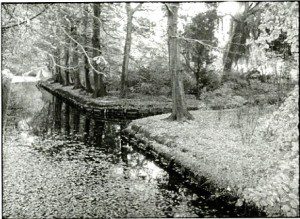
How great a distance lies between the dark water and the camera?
688 cm

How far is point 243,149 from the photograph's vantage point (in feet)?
29.1

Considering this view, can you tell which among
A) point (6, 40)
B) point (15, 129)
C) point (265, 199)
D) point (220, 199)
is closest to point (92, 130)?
point (15, 129)

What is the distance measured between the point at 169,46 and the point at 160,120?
2.66 metres

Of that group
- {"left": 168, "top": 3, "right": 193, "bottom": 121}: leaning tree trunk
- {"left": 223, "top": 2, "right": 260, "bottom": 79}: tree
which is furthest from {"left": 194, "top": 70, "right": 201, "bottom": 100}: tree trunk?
{"left": 223, "top": 2, "right": 260, "bottom": 79}: tree

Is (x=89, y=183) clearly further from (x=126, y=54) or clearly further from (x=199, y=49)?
(x=199, y=49)

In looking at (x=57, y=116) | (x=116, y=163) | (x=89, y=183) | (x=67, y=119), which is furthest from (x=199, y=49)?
(x=89, y=183)

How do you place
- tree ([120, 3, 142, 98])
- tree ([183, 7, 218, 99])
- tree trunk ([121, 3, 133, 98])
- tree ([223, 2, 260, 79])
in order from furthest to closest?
tree ([183, 7, 218, 99]) → tree ([223, 2, 260, 79]) → tree trunk ([121, 3, 133, 98]) → tree ([120, 3, 142, 98])

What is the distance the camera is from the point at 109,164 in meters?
9.57

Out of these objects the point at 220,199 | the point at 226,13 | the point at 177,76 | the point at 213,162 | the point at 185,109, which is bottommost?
the point at 220,199

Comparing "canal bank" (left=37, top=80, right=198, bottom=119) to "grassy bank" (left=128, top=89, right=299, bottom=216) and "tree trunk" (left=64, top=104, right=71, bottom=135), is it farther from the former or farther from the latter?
"grassy bank" (left=128, top=89, right=299, bottom=216)

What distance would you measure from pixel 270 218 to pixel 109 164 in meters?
4.78

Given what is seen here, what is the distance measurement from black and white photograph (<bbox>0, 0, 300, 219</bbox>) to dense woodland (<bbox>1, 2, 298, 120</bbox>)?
0.05m

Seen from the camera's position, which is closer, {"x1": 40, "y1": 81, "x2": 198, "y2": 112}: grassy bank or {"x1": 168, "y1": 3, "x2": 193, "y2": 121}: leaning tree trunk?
{"x1": 168, "y1": 3, "x2": 193, "y2": 121}: leaning tree trunk

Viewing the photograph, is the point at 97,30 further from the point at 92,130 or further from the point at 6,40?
the point at 6,40
